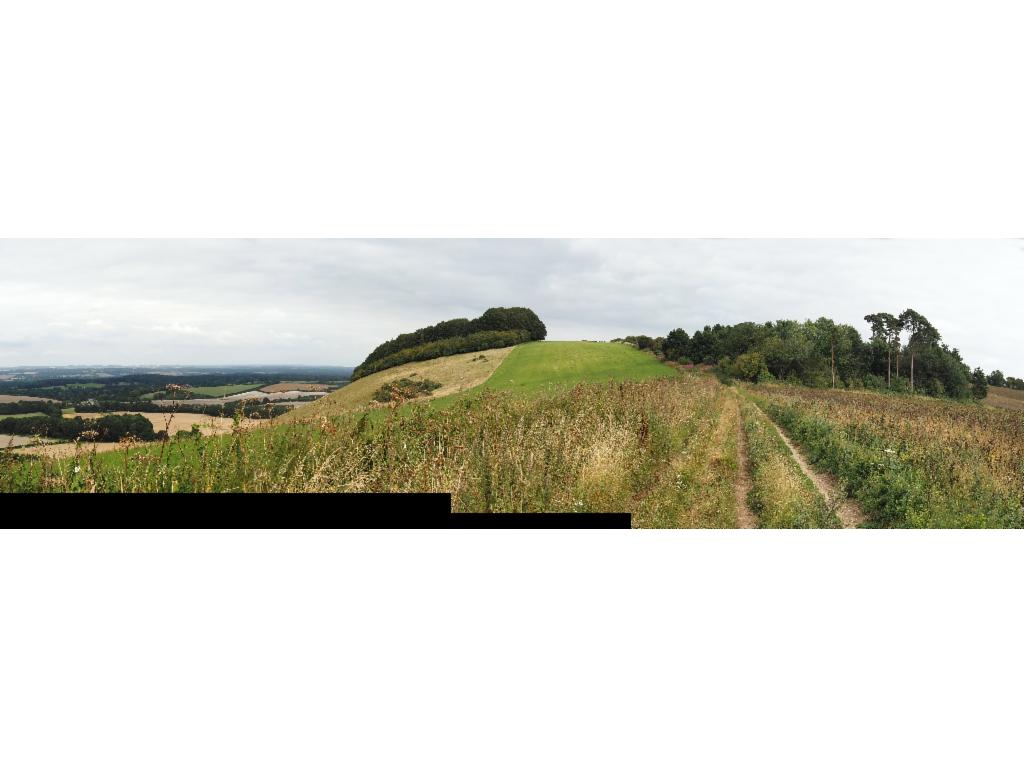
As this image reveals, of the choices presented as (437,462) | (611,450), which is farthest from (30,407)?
(611,450)

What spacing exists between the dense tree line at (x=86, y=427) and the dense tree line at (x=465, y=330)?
2.46m

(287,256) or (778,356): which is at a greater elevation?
(287,256)

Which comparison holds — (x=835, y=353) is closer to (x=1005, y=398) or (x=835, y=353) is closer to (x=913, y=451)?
(x=913, y=451)

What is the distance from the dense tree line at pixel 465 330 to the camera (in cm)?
699

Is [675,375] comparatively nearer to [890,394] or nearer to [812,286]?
[812,286]

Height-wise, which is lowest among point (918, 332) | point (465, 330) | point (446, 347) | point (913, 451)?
point (913, 451)

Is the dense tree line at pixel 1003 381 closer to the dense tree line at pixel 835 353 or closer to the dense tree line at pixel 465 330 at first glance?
the dense tree line at pixel 835 353

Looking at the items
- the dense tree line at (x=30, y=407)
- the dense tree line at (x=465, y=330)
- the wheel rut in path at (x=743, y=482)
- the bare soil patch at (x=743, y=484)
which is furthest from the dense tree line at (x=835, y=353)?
the dense tree line at (x=30, y=407)

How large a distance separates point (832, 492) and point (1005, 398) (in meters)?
2.43

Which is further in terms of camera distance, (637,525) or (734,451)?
(734,451)

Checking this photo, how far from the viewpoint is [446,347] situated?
7.03 m

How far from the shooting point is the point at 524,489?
6.20m

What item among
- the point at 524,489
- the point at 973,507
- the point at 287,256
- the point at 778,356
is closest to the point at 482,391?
the point at 524,489

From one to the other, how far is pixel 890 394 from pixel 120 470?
30.0ft
